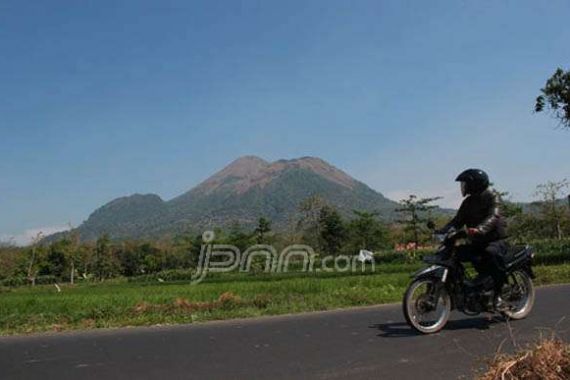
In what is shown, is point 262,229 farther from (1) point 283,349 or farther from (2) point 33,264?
(1) point 283,349

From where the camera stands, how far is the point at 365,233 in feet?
189

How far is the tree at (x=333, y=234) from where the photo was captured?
57219mm

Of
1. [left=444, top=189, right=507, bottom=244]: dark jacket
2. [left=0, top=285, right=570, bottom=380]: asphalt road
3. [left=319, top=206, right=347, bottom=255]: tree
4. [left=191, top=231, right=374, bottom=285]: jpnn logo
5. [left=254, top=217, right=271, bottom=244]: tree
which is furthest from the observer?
[left=254, top=217, right=271, bottom=244]: tree

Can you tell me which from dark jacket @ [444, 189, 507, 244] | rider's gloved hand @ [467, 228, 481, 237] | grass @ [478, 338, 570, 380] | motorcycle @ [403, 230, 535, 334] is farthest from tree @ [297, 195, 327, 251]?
grass @ [478, 338, 570, 380]

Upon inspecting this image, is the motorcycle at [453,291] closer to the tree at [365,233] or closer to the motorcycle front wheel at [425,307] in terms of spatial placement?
A: the motorcycle front wheel at [425,307]

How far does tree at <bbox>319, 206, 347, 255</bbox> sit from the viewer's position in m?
57.2

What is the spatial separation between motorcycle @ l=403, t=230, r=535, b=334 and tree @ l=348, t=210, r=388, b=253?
4923 centimetres

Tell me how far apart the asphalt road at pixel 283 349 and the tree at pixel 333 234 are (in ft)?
159

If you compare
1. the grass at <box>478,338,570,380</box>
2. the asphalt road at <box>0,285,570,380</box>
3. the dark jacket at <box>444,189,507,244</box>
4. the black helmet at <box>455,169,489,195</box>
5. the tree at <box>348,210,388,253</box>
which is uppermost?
the tree at <box>348,210,388,253</box>

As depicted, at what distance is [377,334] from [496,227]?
1824 millimetres

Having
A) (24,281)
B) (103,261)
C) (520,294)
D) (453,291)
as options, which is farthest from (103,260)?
(453,291)

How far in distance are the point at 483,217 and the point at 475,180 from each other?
43 cm

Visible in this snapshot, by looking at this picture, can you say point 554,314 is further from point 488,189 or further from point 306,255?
point 306,255

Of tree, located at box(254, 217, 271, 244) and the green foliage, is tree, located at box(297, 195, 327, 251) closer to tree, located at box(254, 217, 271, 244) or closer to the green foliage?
tree, located at box(254, 217, 271, 244)
